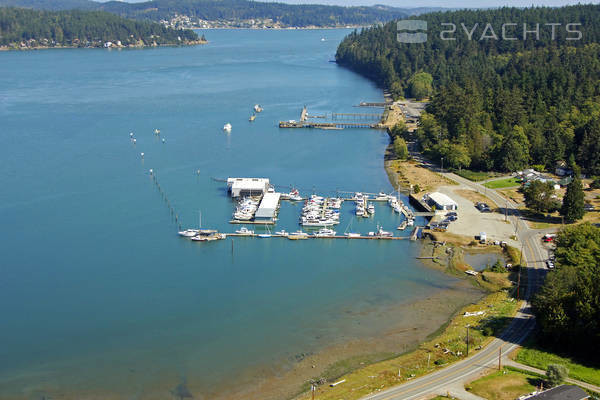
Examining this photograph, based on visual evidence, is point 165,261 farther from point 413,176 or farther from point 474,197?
point 413,176

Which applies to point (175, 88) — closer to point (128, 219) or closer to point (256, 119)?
point (256, 119)

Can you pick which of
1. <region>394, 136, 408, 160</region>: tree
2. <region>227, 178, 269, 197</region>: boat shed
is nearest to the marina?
<region>227, 178, 269, 197</region>: boat shed

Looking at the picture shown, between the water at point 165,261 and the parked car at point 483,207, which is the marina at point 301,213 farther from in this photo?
the parked car at point 483,207

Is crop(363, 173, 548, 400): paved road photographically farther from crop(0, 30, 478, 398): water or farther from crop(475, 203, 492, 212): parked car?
crop(475, 203, 492, 212): parked car

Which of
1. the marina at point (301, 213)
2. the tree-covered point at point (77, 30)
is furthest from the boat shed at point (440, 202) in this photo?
the tree-covered point at point (77, 30)

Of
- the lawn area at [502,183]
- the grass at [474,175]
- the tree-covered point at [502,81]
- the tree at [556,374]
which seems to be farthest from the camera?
the tree-covered point at [502,81]

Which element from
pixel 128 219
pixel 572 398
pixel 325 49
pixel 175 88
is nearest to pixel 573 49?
pixel 175 88
